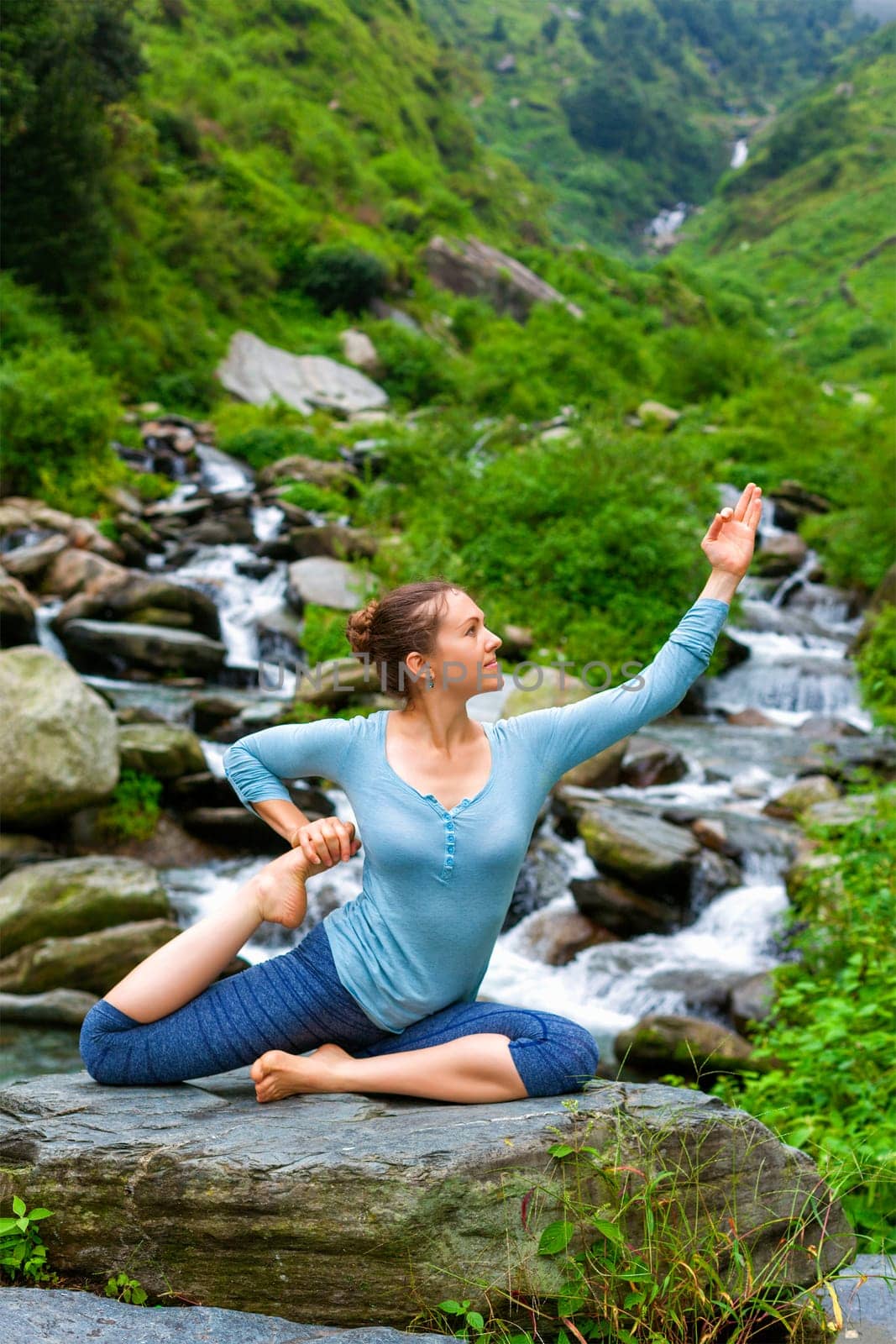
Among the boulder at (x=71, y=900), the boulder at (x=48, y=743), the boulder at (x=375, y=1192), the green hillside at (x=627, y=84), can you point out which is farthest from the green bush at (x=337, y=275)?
the green hillside at (x=627, y=84)

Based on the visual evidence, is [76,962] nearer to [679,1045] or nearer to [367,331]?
[679,1045]

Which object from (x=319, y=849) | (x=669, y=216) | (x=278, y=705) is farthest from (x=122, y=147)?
(x=669, y=216)

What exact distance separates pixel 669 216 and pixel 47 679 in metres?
85.6

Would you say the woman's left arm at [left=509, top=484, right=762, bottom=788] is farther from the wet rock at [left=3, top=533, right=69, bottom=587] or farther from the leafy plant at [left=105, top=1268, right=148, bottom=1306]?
the wet rock at [left=3, top=533, right=69, bottom=587]

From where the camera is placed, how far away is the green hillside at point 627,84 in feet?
257

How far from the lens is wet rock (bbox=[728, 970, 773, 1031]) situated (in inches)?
248

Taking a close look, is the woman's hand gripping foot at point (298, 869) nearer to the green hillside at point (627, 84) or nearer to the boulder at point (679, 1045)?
the boulder at point (679, 1045)

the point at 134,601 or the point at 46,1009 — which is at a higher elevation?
the point at 134,601

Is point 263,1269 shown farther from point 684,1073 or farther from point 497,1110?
point 684,1073

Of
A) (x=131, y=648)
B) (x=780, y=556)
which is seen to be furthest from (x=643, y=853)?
(x=780, y=556)

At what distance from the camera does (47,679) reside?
7.57 m

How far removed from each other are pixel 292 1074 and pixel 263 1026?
147 millimetres

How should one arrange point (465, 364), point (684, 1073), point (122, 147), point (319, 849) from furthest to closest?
point (465, 364) < point (122, 147) < point (684, 1073) < point (319, 849)

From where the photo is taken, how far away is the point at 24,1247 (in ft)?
7.74
